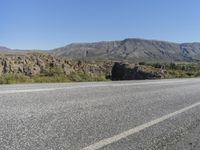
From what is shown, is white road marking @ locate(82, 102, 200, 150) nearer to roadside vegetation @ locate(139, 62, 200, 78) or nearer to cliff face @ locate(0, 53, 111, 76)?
cliff face @ locate(0, 53, 111, 76)

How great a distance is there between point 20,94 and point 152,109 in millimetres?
2626

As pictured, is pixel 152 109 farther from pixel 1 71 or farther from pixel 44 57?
pixel 44 57

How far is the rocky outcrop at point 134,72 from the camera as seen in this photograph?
3609 centimetres

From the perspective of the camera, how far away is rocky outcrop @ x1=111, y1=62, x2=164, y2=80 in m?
36.1

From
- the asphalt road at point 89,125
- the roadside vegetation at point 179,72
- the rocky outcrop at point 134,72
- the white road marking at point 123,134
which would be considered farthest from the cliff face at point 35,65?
the white road marking at point 123,134

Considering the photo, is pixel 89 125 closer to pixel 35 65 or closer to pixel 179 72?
pixel 35 65

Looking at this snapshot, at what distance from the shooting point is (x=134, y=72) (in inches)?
1516

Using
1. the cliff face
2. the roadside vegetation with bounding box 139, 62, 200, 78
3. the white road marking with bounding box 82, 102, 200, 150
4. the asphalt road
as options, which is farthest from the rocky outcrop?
the white road marking with bounding box 82, 102, 200, 150

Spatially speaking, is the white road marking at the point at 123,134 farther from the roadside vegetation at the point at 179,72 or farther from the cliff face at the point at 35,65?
the roadside vegetation at the point at 179,72

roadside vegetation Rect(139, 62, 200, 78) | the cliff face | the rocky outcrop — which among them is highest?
the cliff face

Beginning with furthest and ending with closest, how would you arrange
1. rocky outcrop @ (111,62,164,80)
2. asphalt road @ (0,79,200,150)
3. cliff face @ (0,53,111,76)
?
rocky outcrop @ (111,62,164,80) < cliff face @ (0,53,111,76) < asphalt road @ (0,79,200,150)

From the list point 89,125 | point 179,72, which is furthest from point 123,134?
point 179,72

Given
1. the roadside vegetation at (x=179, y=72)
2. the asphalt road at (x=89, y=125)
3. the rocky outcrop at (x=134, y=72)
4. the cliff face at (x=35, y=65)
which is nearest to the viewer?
the asphalt road at (x=89, y=125)

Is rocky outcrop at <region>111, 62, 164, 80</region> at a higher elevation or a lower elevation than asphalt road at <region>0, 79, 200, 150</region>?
lower
